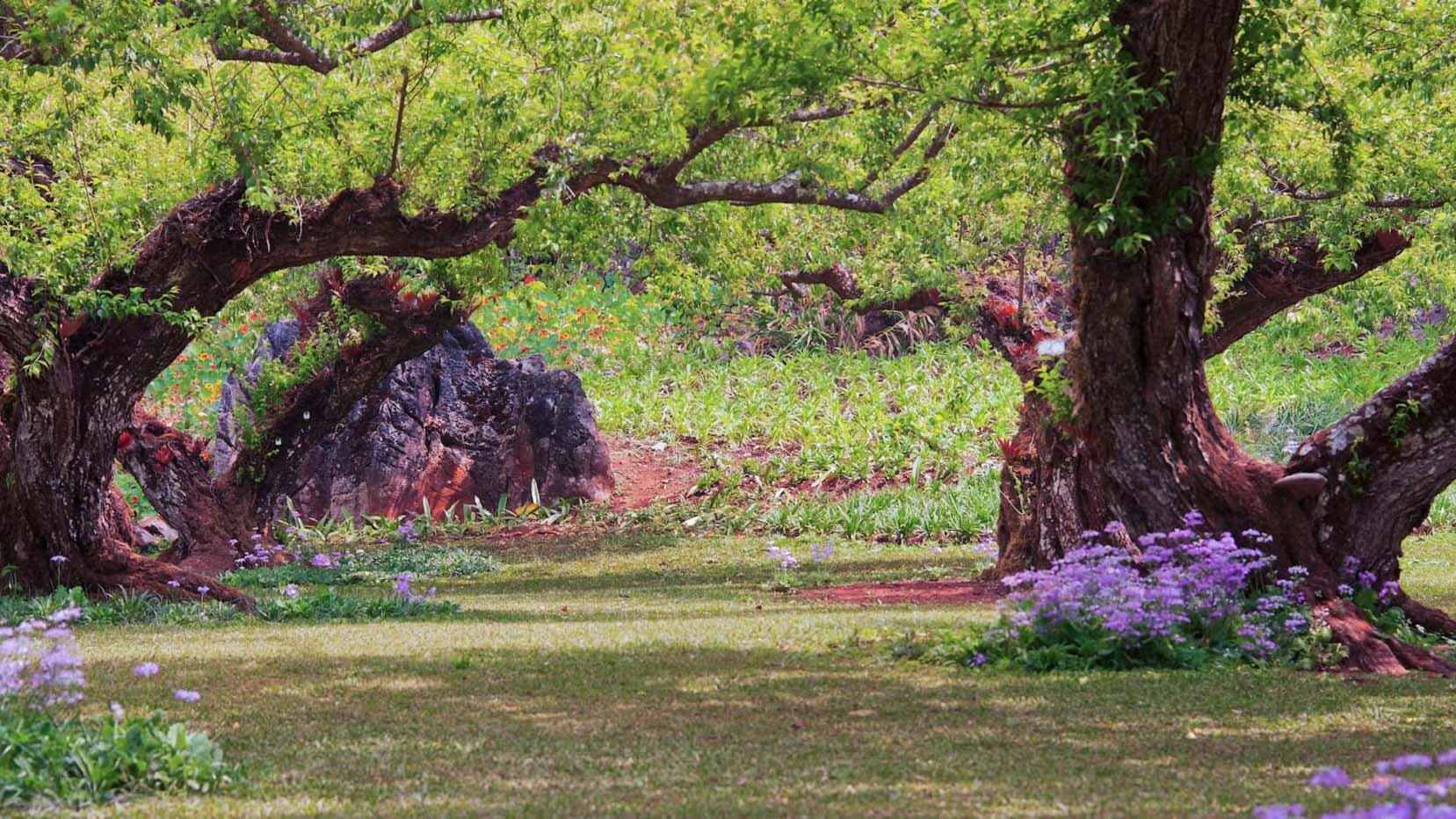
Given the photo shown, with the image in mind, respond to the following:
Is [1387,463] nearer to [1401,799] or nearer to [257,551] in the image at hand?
[1401,799]

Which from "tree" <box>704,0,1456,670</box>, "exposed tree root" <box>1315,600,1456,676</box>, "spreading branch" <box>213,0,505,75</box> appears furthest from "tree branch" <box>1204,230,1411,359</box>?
"spreading branch" <box>213,0,505,75</box>

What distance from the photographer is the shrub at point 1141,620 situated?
27.2 ft

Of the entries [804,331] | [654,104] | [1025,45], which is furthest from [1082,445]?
[804,331]

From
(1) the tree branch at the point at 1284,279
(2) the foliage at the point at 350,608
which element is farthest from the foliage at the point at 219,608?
(1) the tree branch at the point at 1284,279

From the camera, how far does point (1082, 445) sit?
34.0ft

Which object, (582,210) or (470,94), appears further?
(582,210)

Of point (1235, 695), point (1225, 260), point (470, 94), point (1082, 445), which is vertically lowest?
point (1235, 695)

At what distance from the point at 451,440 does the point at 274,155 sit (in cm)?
964

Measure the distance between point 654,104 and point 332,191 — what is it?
278 centimetres

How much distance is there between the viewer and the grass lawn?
5.43 m

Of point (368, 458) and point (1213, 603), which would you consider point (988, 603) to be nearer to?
point (1213, 603)

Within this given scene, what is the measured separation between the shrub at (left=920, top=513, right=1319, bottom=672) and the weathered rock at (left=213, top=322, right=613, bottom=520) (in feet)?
41.5

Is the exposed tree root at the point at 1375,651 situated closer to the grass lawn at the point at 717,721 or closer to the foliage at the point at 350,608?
the grass lawn at the point at 717,721

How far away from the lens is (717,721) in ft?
22.5
